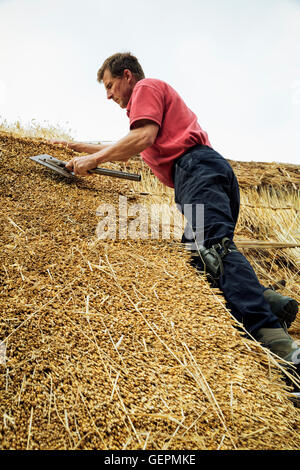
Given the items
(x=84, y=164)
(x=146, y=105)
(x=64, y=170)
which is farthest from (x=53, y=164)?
(x=146, y=105)

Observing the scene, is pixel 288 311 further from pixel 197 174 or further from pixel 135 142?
pixel 135 142

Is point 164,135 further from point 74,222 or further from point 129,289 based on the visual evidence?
point 129,289

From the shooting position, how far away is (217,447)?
0.71m

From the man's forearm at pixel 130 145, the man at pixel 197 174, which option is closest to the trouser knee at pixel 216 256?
the man at pixel 197 174

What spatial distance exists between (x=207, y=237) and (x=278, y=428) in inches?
31.0

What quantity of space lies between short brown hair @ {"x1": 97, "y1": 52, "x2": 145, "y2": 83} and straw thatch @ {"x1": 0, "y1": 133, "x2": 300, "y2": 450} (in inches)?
44.8

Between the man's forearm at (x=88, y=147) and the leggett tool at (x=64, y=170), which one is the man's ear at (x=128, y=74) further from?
the leggett tool at (x=64, y=170)

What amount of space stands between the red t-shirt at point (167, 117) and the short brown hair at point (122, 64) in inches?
15.6

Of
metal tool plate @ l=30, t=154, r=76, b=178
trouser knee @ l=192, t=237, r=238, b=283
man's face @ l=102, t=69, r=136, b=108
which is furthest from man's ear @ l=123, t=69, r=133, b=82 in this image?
trouser knee @ l=192, t=237, r=238, b=283

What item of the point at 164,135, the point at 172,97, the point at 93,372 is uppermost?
Result: the point at 172,97

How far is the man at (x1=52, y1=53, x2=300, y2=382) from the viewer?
122 centimetres

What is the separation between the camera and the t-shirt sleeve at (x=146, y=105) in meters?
1.60

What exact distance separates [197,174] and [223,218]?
0.30 m
